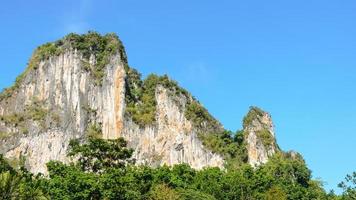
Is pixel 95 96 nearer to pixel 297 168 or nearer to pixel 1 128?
pixel 1 128

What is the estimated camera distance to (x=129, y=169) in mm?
58625

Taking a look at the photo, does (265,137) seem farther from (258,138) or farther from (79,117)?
(79,117)

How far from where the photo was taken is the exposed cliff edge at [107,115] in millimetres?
96100

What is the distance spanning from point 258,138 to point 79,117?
27.4 meters

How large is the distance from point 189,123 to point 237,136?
27.5 feet

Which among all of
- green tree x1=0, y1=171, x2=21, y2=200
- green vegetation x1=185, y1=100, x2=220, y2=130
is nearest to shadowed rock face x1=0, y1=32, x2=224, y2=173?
green vegetation x1=185, y1=100, x2=220, y2=130

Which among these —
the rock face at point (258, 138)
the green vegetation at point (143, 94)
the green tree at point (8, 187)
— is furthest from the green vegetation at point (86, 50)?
the green tree at point (8, 187)

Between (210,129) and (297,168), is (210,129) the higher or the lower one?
the higher one

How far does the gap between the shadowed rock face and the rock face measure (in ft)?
18.4

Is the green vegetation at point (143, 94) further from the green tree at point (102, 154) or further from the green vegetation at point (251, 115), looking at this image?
the green tree at point (102, 154)

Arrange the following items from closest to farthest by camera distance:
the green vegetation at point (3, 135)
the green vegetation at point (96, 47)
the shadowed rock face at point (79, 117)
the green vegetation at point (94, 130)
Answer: the shadowed rock face at point (79, 117) → the green vegetation at point (3, 135) → the green vegetation at point (94, 130) → the green vegetation at point (96, 47)

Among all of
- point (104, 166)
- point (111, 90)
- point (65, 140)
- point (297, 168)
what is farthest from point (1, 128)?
point (297, 168)

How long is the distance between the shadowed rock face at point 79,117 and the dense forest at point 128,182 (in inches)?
898

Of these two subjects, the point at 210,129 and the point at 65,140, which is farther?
the point at 210,129
